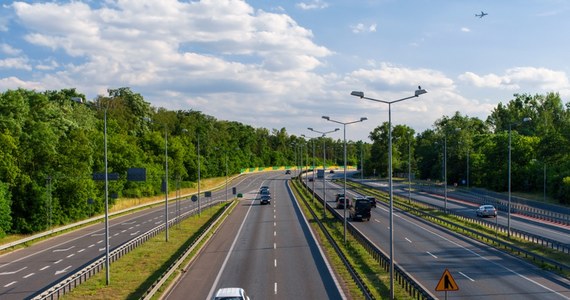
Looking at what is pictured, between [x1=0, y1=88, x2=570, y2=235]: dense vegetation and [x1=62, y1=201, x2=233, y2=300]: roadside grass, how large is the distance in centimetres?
992

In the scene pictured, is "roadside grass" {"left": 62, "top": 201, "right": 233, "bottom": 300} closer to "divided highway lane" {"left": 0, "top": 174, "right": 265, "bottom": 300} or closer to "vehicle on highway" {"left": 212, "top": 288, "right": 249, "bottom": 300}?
"divided highway lane" {"left": 0, "top": 174, "right": 265, "bottom": 300}

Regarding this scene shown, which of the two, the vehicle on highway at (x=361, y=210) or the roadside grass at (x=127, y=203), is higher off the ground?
the vehicle on highway at (x=361, y=210)

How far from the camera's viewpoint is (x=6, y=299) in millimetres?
29016

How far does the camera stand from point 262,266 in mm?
36875

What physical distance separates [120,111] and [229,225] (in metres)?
90.8

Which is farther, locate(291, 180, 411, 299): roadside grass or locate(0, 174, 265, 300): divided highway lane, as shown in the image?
locate(0, 174, 265, 300): divided highway lane

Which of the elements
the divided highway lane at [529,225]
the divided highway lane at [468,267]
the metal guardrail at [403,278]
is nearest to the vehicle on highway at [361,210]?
the divided highway lane at [468,267]

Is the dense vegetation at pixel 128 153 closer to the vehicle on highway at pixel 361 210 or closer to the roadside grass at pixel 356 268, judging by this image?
the roadside grass at pixel 356 268

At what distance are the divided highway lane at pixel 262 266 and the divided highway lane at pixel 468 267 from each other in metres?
5.85

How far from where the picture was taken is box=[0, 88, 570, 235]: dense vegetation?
6525 cm

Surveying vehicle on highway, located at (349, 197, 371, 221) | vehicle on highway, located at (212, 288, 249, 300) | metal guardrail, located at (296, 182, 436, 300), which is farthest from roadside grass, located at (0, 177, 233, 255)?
vehicle on highway, located at (349, 197, 371, 221)

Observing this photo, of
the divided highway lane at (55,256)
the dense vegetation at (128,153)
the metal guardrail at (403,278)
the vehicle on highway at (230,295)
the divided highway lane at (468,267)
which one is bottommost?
the divided highway lane at (55,256)

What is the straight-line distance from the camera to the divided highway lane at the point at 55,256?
33.3 metres

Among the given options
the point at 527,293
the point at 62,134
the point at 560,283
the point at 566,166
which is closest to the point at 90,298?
the point at 527,293
